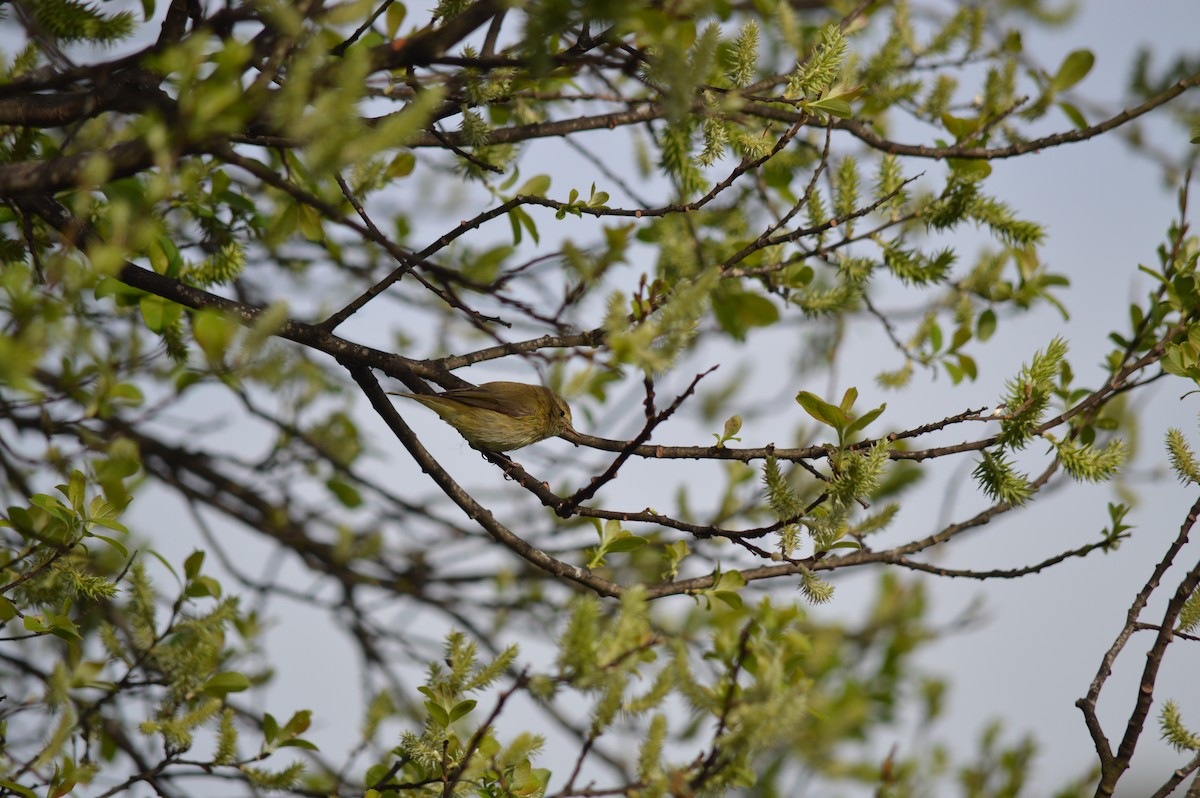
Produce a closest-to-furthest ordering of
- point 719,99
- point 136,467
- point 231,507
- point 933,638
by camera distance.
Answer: point 719,99 → point 136,467 → point 231,507 → point 933,638

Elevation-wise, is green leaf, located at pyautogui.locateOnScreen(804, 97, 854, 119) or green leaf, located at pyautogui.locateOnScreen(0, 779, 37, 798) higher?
green leaf, located at pyautogui.locateOnScreen(804, 97, 854, 119)

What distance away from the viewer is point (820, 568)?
9.77 feet

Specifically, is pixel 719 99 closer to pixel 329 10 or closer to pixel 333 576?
pixel 329 10

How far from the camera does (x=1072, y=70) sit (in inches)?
149

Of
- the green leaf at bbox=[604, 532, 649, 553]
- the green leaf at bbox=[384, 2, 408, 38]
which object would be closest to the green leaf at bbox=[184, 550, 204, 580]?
the green leaf at bbox=[604, 532, 649, 553]

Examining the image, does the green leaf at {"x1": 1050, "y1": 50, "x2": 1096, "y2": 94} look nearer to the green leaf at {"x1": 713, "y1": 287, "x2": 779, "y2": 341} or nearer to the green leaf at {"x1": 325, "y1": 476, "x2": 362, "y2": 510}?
the green leaf at {"x1": 713, "y1": 287, "x2": 779, "y2": 341}

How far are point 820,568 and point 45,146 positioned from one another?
3032mm

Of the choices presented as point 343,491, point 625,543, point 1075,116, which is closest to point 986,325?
point 1075,116

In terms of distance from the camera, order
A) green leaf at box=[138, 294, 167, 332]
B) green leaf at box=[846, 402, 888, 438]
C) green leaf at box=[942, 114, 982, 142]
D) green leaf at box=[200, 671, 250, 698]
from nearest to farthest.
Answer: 1. green leaf at box=[846, 402, 888, 438]
2. green leaf at box=[138, 294, 167, 332]
3. green leaf at box=[200, 671, 250, 698]
4. green leaf at box=[942, 114, 982, 142]

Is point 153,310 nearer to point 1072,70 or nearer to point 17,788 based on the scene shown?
point 17,788

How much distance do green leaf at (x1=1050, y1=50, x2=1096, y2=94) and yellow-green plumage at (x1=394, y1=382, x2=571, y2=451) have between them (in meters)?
2.52

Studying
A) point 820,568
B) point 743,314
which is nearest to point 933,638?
point 743,314

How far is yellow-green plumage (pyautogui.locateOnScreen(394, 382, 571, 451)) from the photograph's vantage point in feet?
13.2

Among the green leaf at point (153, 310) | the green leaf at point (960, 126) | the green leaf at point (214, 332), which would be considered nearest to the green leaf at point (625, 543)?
the green leaf at point (214, 332)
